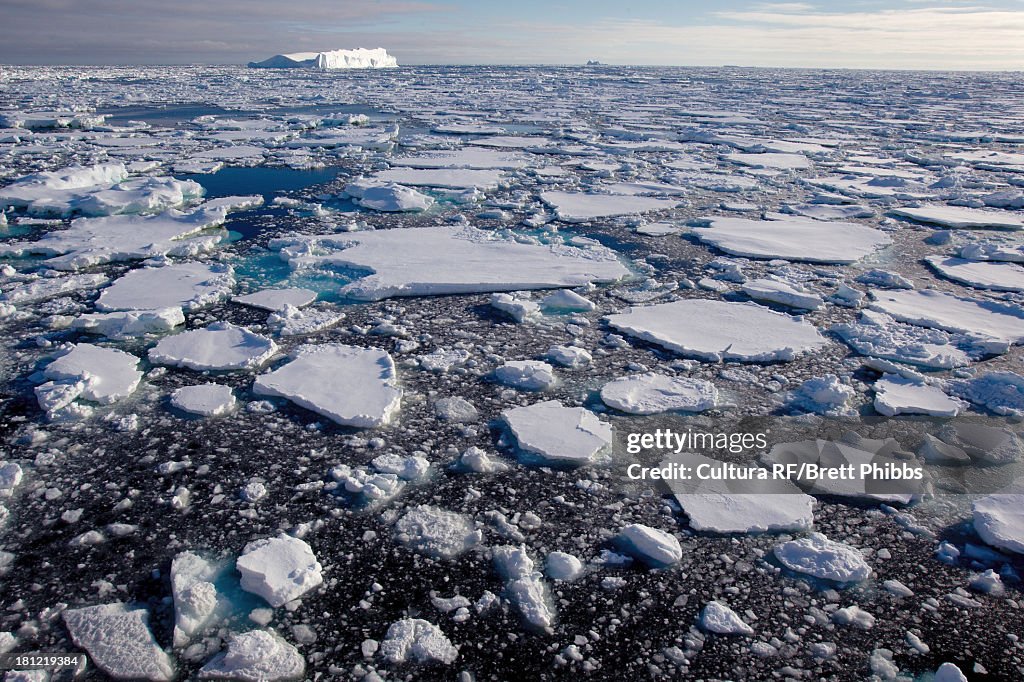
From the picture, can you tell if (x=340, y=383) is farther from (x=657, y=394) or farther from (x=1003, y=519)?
(x=1003, y=519)

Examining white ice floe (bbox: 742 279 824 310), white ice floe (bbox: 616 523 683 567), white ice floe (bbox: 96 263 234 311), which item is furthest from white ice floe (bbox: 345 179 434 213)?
white ice floe (bbox: 616 523 683 567)

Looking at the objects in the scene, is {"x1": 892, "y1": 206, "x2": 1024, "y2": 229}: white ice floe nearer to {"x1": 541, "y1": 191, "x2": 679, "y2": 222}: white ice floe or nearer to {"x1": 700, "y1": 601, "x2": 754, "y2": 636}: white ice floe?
{"x1": 541, "y1": 191, "x2": 679, "y2": 222}: white ice floe

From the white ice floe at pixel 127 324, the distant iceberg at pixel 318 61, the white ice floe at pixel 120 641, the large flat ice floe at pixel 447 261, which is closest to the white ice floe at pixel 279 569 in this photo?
the white ice floe at pixel 120 641

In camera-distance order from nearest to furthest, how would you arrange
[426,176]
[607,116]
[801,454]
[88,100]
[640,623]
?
[640,623]
[801,454]
[426,176]
[607,116]
[88,100]

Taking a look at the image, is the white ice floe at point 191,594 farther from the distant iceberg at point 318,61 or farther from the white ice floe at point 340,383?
the distant iceberg at point 318,61

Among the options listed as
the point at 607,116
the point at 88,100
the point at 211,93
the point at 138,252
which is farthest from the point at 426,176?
the point at 211,93

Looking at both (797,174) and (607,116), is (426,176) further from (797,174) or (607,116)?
(607,116)
